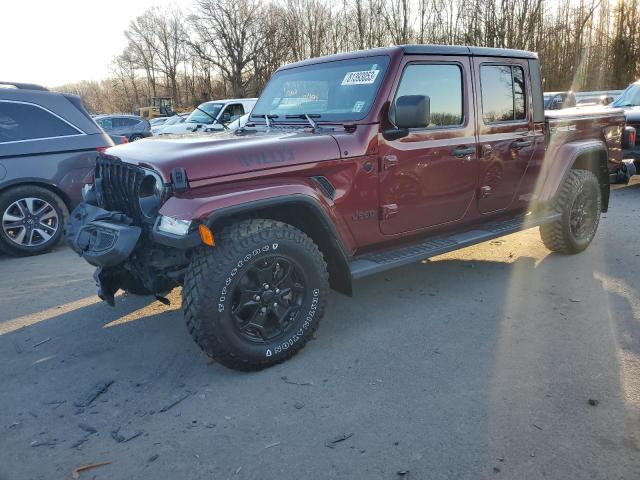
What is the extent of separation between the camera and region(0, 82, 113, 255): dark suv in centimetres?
594

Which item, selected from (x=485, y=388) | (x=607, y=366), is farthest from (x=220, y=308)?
(x=607, y=366)

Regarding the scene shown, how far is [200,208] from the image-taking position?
2.77m

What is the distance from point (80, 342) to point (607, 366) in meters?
3.51

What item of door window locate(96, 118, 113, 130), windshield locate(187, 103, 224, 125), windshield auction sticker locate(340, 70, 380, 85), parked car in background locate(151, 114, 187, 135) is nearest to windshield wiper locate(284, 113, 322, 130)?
windshield auction sticker locate(340, 70, 380, 85)

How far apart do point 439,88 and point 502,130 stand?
30.2 inches

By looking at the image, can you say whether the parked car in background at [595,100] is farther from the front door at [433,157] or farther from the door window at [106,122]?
the door window at [106,122]

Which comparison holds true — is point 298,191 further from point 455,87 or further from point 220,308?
point 455,87

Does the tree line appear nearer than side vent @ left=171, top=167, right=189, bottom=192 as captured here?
No

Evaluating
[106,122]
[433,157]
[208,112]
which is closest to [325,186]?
[433,157]

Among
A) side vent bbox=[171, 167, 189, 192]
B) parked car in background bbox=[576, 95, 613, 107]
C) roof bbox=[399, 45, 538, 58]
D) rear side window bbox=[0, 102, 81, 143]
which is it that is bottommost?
side vent bbox=[171, 167, 189, 192]

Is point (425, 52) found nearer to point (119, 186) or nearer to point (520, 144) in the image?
point (520, 144)

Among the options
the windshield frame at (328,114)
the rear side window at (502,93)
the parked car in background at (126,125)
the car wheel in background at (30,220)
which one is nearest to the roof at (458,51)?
the rear side window at (502,93)

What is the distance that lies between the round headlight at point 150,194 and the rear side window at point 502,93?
8.72ft

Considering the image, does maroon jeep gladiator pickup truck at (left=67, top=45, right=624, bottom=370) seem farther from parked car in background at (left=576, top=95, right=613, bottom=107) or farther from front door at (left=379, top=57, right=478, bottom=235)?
parked car in background at (left=576, top=95, right=613, bottom=107)
